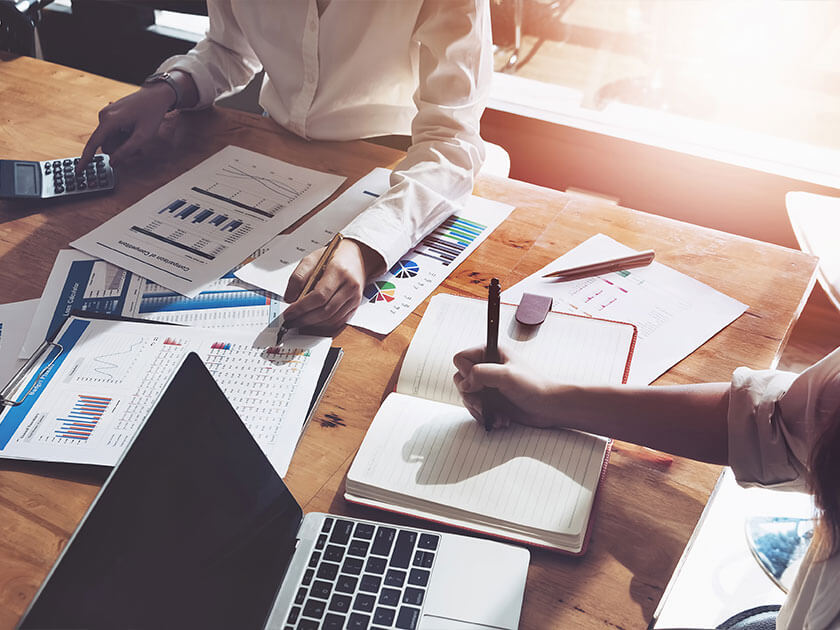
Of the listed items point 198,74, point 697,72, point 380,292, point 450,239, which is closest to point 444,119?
point 450,239

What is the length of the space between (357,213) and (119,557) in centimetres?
82

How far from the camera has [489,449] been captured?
794 millimetres

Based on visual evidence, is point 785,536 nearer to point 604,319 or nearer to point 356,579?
point 604,319

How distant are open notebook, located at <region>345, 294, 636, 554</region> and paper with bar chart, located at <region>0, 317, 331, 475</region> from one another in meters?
0.12

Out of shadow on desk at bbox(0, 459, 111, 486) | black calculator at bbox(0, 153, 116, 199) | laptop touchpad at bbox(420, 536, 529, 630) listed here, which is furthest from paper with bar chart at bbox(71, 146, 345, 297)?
laptop touchpad at bbox(420, 536, 529, 630)

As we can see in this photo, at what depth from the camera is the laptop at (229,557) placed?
48 cm

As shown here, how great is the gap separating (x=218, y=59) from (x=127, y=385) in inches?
36.4

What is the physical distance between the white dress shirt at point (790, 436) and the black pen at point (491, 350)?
0.86 feet

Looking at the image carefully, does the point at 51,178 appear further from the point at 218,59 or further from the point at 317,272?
the point at 317,272

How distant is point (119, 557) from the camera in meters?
0.50

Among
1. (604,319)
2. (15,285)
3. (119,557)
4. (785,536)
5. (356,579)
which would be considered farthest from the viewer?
(785,536)

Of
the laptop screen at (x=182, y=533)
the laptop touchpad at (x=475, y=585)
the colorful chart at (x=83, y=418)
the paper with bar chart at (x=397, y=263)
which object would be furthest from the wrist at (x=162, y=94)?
the laptop touchpad at (x=475, y=585)

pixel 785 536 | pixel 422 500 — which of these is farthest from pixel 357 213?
pixel 785 536

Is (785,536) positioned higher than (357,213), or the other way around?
(357,213)
